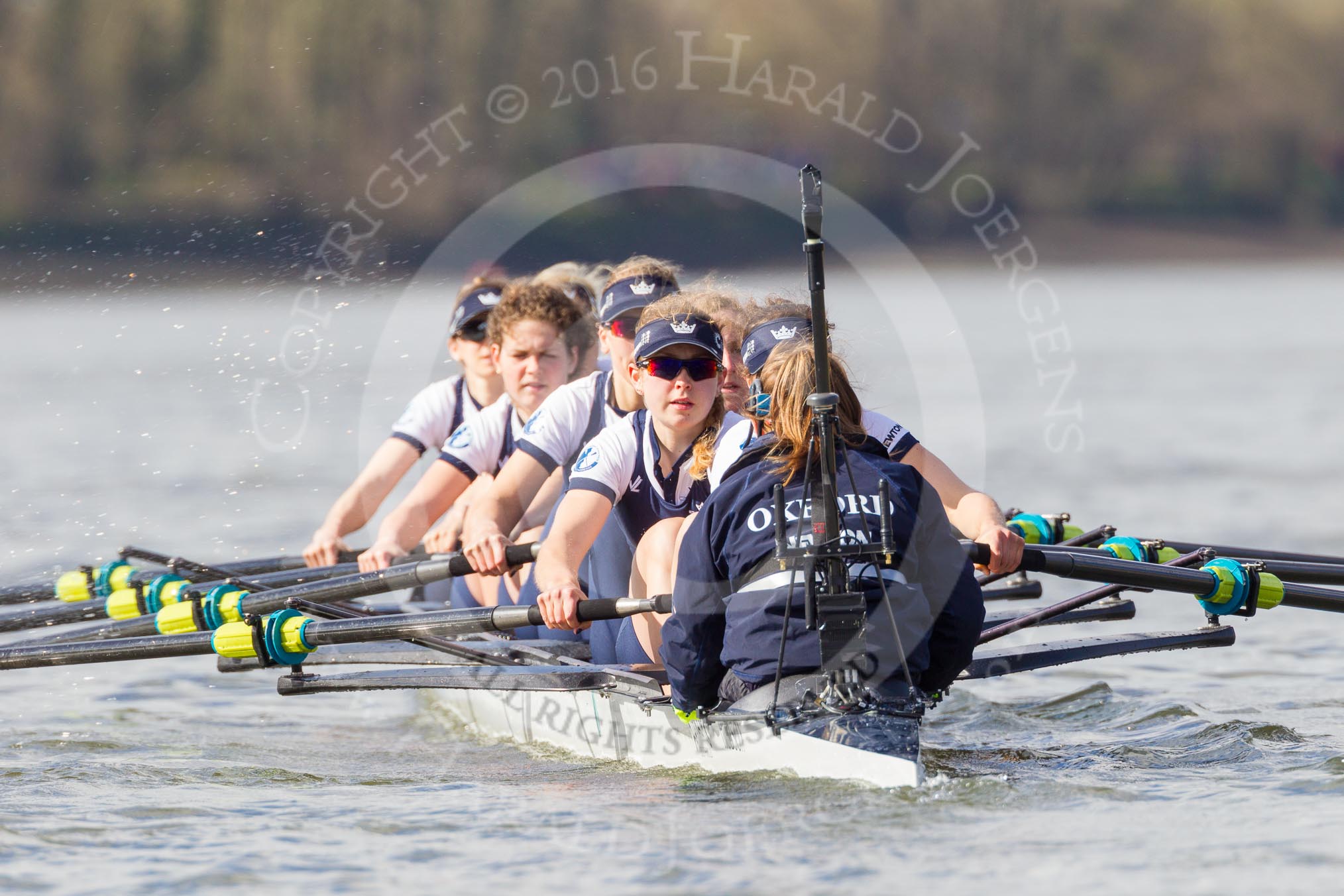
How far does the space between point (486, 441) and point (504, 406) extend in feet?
0.64

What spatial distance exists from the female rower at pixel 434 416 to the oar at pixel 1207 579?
11.3 feet

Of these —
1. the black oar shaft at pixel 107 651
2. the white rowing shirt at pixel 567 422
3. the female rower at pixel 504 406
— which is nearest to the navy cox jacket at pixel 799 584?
the white rowing shirt at pixel 567 422

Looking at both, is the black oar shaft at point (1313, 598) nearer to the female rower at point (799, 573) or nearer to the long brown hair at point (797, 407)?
the female rower at point (799, 573)

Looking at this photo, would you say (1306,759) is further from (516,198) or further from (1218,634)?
(516,198)

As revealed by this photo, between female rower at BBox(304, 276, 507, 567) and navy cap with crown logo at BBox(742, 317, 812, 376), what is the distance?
2629 millimetres

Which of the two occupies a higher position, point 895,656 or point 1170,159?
point 1170,159

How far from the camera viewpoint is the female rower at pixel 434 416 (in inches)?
314

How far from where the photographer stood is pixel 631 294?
21.4 ft

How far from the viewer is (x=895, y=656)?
4477mm

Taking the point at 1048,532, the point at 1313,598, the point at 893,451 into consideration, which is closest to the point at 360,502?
the point at 893,451

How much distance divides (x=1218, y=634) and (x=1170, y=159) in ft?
115

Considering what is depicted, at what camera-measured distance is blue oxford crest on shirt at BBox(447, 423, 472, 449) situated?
24.8 feet

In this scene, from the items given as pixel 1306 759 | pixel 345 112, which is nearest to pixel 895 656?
pixel 1306 759

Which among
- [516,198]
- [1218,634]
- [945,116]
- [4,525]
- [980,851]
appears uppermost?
[945,116]
